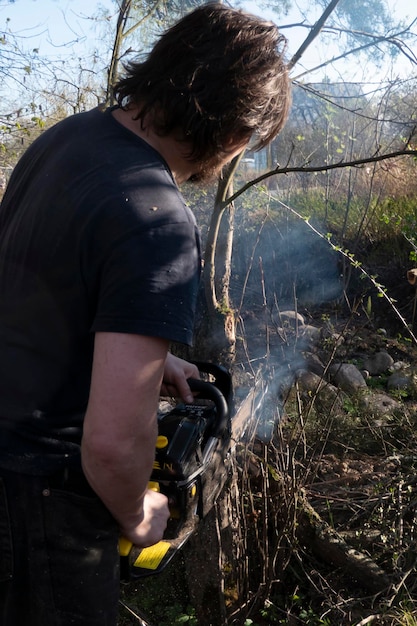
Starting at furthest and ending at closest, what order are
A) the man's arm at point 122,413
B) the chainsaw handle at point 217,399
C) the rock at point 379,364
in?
the rock at point 379,364 → the chainsaw handle at point 217,399 → the man's arm at point 122,413

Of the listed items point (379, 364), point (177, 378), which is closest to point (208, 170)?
point (177, 378)

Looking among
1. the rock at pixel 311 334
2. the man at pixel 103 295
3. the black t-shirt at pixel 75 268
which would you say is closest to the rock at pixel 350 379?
the rock at pixel 311 334

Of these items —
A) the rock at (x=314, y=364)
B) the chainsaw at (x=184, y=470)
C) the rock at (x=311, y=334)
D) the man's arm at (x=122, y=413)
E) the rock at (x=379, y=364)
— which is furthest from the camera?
the rock at (x=379, y=364)

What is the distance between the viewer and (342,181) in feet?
29.1

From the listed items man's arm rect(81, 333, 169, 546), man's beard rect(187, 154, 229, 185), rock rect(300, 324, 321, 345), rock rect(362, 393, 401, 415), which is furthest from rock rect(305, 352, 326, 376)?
man's arm rect(81, 333, 169, 546)

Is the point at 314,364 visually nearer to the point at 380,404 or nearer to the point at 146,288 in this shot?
the point at 380,404

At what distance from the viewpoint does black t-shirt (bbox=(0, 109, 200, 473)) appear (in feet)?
4.16

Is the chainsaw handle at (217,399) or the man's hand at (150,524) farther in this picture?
the chainsaw handle at (217,399)

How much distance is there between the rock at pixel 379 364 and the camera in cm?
605

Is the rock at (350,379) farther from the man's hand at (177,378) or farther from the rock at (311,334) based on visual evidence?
the man's hand at (177,378)

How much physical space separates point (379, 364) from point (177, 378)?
14.7ft

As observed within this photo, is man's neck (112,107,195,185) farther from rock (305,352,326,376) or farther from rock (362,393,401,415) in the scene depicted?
rock (305,352,326,376)

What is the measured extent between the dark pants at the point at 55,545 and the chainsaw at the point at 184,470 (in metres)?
0.11

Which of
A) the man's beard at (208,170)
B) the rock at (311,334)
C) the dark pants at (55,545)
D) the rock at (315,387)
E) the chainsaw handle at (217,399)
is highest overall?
the man's beard at (208,170)
